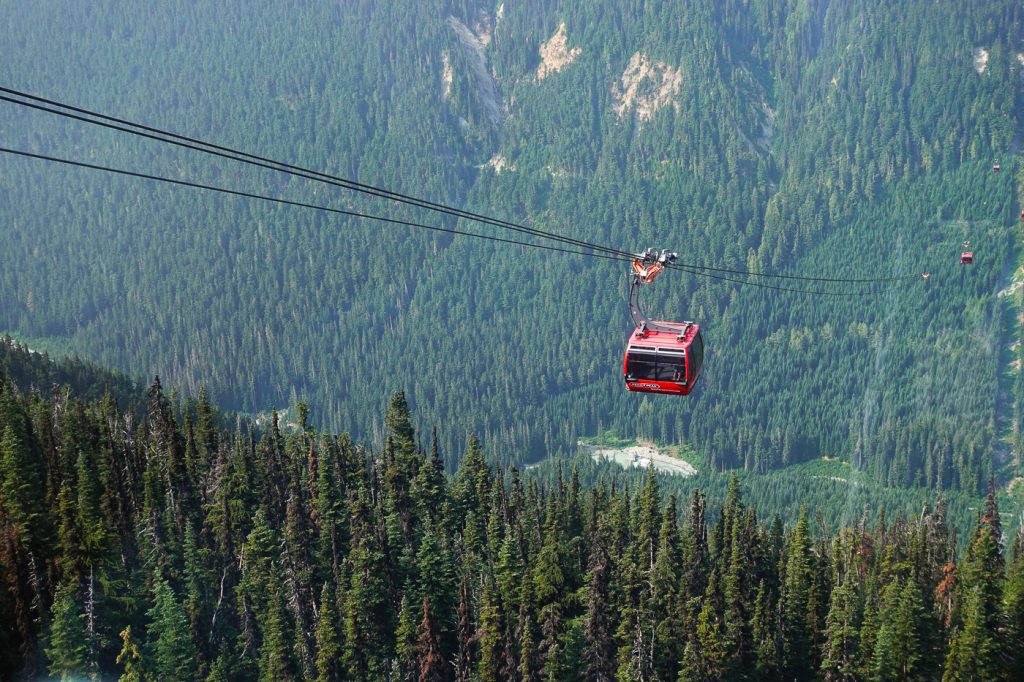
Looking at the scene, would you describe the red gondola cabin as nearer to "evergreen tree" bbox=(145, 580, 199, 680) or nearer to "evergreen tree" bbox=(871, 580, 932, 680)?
"evergreen tree" bbox=(871, 580, 932, 680)

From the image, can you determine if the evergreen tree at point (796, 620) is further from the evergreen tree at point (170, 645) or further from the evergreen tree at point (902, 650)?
the evergreen tree at point (170, 645)

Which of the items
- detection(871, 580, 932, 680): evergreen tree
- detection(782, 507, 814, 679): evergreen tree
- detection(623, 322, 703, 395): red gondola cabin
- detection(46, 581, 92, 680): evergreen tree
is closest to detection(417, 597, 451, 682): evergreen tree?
detection(46, 581, 92, 680): evergreen tree

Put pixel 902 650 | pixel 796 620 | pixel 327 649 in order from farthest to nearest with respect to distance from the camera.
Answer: pixel 796 620, pixel 327 649, pixel 902 650

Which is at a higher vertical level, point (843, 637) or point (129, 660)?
point (843, 637)

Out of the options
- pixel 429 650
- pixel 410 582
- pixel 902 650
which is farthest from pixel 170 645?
pixel 902 650

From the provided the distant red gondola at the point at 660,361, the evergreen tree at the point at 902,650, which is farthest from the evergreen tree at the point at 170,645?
the distant red gondola at the point at 660,361

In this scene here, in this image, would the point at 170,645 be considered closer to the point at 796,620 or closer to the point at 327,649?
the point at 327,649
